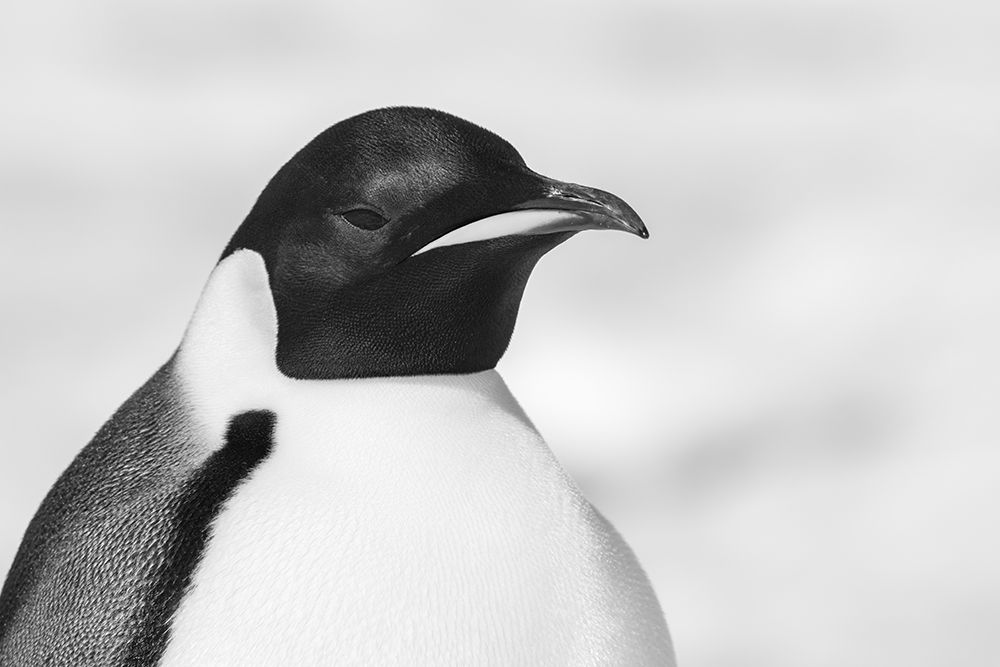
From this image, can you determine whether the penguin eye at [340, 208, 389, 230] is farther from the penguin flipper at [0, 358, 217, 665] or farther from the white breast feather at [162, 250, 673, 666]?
the penguin flipper at [0, 358, 217, 665]

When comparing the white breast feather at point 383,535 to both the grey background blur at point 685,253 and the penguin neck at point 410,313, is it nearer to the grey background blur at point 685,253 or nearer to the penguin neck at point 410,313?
the penguin neck at point 410,313

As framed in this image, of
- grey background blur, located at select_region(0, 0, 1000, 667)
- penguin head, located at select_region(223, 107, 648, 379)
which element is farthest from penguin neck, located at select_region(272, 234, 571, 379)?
grey background blur, located at select_region(0, 0, 1000, 667)

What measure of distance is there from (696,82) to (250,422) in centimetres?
659

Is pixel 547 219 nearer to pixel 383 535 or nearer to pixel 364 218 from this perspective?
pixel 364 218

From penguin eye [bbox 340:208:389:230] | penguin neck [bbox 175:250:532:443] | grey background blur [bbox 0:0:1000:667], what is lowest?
grey background blur [bbox 0:0:1000:667]

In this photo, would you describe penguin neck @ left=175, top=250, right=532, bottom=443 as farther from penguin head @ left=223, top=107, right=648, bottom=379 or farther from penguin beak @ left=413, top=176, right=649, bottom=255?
penguin beak @ left=413, top=176, right=649, bottom=255

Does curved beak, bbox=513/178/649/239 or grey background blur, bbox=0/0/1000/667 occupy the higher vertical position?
curved beak, bbox=513/178/649/239

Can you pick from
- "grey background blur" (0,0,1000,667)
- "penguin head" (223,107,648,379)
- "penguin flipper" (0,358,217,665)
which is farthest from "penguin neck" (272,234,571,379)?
"grey background blur" (0,0,1000,667)

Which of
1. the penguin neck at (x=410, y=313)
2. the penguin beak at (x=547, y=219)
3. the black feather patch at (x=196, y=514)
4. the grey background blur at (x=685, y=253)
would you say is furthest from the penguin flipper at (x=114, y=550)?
the grey background blur at (x=685, y=253)

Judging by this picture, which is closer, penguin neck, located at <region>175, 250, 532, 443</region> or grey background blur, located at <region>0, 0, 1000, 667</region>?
penguin neck, located at <region>175, 250, 532, 443</region>

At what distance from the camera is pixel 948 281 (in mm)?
5086

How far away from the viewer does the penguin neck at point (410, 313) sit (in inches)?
40.1

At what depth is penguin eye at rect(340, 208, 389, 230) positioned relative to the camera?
1.02 meters

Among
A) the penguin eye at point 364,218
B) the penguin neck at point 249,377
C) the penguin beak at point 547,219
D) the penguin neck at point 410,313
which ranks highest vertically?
the penguin beak at point 547,219
